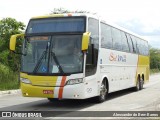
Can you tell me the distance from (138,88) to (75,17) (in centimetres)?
1060

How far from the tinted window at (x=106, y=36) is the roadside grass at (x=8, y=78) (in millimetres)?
8956

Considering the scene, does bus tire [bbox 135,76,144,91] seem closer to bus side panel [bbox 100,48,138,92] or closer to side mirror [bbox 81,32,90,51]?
bus side panel [bbox 100,48,138,92]

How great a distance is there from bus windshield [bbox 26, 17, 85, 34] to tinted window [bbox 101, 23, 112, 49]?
1.93 m

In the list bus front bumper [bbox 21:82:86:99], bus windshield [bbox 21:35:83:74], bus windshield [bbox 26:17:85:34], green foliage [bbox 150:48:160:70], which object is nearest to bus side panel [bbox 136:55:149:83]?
bus windshield [bbox 26:17:85:34]

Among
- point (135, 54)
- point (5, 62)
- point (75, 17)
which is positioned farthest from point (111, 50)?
point (5, 62)

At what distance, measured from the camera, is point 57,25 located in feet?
46.3

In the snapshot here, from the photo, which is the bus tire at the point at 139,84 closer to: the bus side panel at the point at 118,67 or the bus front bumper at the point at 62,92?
the bus side panel at the point at 118,67

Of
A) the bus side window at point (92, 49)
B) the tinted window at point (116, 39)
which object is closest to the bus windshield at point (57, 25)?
the bus side window at point (92, 49)

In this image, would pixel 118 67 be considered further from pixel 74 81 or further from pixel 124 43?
pixel 74 81

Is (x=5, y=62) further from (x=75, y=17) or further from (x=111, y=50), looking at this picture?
(x=75, y=17)

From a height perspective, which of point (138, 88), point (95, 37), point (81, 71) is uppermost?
point (95, 37)

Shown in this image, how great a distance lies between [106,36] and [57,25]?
291 cm

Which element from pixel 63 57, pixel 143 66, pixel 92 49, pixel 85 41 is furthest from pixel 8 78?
pixel 85 41

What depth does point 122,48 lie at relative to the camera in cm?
1916
